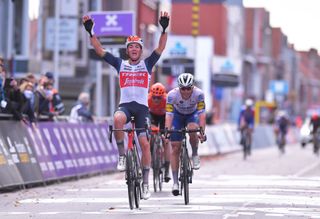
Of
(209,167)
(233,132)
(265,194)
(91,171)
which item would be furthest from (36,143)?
(233,132)

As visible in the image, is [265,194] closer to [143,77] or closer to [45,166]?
[143,77]

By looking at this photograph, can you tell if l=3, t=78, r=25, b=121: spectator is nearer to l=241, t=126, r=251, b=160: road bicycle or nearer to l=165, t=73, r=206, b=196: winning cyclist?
l=165, t=73, r=206, b=196: winning cyclist

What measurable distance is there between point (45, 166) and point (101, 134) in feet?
16.4

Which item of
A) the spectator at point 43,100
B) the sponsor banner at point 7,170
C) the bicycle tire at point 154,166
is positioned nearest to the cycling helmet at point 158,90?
the bicycle tire at point 154,166

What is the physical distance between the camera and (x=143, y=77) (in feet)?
47.6

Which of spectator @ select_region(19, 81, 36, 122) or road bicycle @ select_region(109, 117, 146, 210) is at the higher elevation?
spectator @ select_region(19, 81, 36, 122)

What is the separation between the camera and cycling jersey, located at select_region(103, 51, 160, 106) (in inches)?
570

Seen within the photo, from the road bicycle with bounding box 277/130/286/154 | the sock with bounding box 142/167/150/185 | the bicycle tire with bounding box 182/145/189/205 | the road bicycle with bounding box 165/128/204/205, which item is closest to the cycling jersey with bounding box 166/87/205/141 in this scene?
the road bicycle with bounding box 165/128/204/205

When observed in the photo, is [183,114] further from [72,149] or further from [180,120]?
[72,149]

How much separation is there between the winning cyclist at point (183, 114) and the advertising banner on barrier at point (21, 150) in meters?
3.87

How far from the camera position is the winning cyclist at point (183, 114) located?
15.4m

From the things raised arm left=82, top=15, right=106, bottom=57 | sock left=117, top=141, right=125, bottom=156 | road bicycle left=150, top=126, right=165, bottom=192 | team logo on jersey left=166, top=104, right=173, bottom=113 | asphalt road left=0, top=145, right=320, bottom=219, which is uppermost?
raised arm left=82, top=15, right=106, bottom=57

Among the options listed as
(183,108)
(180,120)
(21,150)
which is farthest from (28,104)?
(183,108)

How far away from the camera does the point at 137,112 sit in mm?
14492
